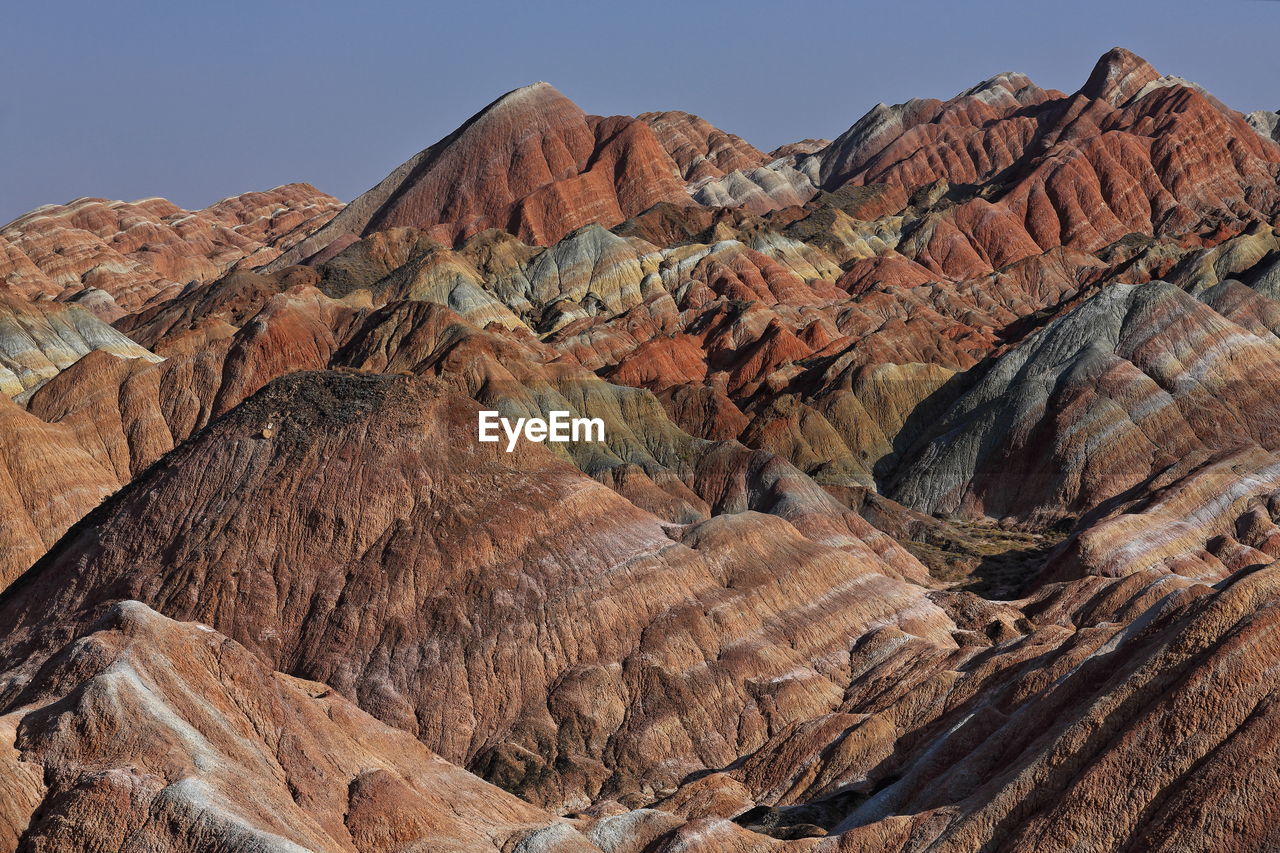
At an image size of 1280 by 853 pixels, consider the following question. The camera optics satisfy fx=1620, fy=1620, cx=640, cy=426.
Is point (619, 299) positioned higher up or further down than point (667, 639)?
higher up

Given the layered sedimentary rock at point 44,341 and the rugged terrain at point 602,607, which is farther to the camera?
the layered sedimentary rock at point 44,341

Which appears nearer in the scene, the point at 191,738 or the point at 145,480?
the point at 191,738

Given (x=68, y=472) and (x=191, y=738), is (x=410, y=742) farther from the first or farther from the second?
(x=68, y=472)

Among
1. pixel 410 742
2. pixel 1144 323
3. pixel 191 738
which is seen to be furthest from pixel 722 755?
pixel 1144 323

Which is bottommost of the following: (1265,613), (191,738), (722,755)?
(722,755)

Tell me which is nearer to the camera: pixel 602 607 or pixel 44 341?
pixel 602 607

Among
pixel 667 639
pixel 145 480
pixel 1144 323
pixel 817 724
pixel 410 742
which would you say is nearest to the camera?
pixel 410 742

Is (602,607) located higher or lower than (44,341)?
lower

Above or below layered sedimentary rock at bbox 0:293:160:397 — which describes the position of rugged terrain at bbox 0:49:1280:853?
below

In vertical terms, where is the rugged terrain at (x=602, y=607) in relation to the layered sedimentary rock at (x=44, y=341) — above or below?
below

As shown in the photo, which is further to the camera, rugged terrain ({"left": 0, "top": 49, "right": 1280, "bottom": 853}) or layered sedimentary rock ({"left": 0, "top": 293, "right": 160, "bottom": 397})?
layered sedimentary rock ({"left": 0, "top": 293, "right": 160, "bottom": 397})

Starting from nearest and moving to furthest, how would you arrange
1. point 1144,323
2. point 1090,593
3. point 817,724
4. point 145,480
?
point 817,724, point 145,480, point 1090,593, point 1144,323
